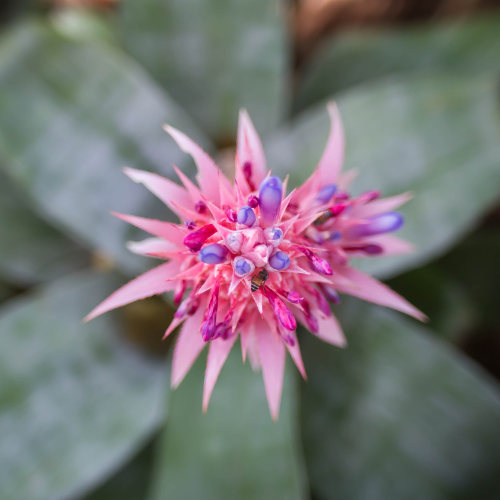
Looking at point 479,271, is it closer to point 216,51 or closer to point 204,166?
point 216,51

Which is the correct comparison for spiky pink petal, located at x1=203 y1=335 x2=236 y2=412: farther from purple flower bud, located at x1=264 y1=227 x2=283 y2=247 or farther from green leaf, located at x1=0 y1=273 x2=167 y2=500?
green leaf, located at x1=0 y1=273 x2=167 y2=500

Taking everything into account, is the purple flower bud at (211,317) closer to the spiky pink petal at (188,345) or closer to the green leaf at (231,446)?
the spiky pink petal at (188,345)

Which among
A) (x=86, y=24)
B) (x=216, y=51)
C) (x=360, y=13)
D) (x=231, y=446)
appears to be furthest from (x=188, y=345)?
(x=360, y=13)

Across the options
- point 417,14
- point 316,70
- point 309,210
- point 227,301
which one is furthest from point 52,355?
point 417,14

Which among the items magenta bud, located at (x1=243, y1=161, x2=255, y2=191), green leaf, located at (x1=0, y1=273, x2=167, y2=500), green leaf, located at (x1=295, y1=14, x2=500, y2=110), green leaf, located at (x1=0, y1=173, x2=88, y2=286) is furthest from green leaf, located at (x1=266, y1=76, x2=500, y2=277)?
green leaf, located at (x1=0, y1=173, x2=88, y2=286)

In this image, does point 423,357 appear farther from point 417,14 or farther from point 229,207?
point 417,14

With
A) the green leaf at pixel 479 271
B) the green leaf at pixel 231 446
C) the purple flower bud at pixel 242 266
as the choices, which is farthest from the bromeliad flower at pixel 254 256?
the green leaf at pixel 479 271
